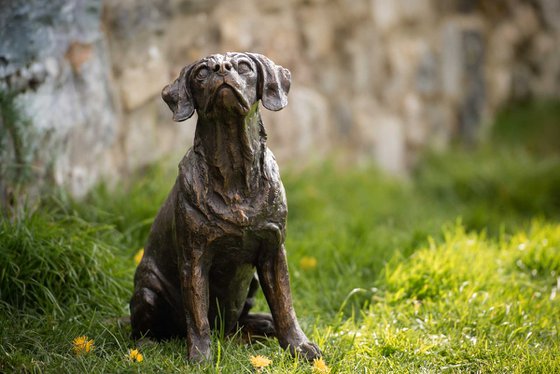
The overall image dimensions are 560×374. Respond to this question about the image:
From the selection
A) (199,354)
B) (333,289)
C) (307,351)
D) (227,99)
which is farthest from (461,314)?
(227,99)

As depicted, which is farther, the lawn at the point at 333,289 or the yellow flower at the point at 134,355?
the lawn at the point at 333,289

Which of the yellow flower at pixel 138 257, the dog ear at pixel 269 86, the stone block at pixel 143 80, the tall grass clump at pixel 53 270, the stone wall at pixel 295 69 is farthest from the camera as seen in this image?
the stone block at pixel 143 80

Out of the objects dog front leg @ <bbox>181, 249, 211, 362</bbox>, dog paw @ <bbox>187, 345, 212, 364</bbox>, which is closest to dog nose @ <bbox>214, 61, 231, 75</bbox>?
dog front leg @ <bbox>181, 249, 211, 362</bbox>

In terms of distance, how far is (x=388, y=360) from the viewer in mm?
3172

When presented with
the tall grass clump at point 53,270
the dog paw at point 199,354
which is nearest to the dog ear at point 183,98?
the dog paw at point 199,354

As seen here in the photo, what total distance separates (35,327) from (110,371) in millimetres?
620

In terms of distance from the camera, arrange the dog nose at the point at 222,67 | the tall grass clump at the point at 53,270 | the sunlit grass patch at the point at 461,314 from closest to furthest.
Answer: the dog nose at the point at 222,67
the sunlit grass patch at the point at 461,314
the tall grass clump at the point at 53,270

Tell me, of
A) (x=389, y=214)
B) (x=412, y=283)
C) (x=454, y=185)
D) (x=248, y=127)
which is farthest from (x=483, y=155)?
(x=248, y=127)

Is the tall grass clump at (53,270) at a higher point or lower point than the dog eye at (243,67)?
lower

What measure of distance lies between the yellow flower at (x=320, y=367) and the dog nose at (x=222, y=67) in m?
1.16

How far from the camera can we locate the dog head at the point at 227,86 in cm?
272

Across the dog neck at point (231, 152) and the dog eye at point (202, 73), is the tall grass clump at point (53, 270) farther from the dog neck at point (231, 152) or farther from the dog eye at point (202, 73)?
the dog eye at point (202, 73)

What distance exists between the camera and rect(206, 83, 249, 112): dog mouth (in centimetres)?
271

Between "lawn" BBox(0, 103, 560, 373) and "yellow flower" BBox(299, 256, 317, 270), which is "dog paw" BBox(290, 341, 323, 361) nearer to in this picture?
"lawn" BBox(0, 103, 560, 373)
